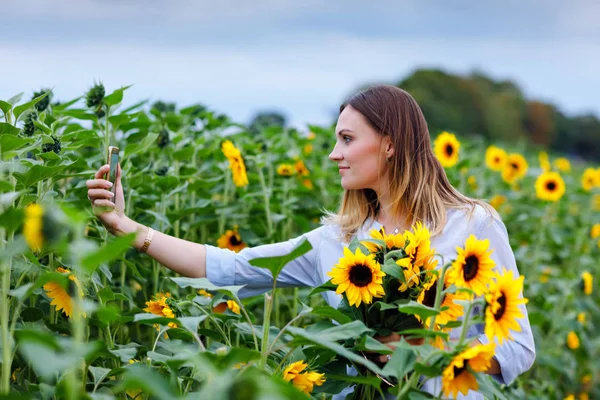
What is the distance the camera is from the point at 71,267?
1.75m

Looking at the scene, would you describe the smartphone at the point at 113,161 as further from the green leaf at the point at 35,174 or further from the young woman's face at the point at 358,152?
the young woman's face at the point at 358,152

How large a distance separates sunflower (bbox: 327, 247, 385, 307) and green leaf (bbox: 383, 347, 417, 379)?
20 centimetres

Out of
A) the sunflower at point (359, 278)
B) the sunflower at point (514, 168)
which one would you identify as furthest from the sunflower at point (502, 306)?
the sunflower at point (514, 168)

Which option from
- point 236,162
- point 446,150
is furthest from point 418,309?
point 446,150

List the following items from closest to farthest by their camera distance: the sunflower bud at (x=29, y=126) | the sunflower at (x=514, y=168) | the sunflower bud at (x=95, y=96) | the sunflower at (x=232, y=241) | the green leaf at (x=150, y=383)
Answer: the green leaf at (x=150, y=383) → the sunflower bud at (x=29, y=126) → the sunflower bud at (x=95, y=96) → the sunflower at (x=232, y=241) → the sunflower at (x=514, y=168)

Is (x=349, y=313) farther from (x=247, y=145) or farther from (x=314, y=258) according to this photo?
(x=247, y=145)

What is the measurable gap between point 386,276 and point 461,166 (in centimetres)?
255

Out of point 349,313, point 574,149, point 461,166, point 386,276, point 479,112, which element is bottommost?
point 574,149

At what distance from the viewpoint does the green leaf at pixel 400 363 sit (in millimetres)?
1354

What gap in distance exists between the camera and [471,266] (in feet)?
4.86

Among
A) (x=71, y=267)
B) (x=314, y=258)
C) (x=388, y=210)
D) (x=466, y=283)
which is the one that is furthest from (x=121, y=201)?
(x=466, y=283)

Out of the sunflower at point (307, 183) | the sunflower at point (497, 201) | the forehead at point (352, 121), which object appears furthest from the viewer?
the sunflower at point (497, 201)

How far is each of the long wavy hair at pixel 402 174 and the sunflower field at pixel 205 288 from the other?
0.38m

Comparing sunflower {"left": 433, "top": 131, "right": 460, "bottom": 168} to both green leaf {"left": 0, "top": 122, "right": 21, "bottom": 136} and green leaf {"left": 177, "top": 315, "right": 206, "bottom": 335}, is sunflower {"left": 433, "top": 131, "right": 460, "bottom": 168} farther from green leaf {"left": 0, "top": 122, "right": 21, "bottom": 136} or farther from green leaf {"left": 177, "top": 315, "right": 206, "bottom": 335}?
green leaf {"left": 177, "top": 315, "right": 206, "bottom": 335}
